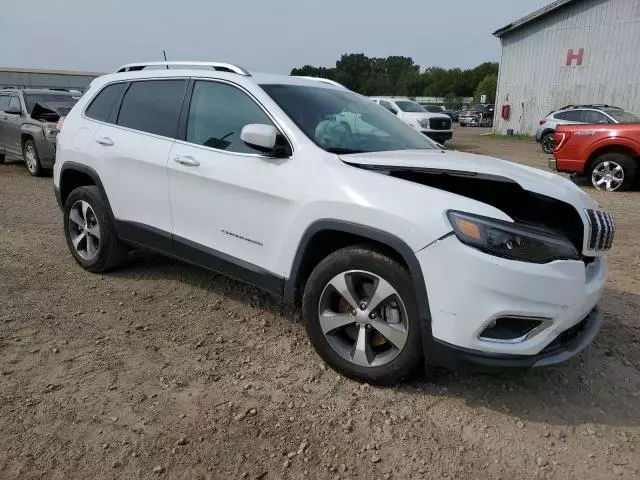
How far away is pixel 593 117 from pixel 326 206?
1663 cm

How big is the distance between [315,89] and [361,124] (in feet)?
1.61

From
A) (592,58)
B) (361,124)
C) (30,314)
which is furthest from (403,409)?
(592,58)

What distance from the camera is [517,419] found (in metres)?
2.77

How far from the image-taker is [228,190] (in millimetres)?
3408

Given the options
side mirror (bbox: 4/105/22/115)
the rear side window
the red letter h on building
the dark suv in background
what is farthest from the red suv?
the red letter h on building

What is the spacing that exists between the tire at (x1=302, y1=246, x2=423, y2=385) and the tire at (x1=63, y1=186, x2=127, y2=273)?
7.25ft

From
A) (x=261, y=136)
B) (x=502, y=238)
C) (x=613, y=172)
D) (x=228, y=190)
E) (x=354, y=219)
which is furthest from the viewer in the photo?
(x=613, y=172)

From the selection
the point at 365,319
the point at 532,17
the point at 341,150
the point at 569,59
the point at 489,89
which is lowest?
the point at 365,319

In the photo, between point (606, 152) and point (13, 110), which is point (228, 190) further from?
point (13, 110)

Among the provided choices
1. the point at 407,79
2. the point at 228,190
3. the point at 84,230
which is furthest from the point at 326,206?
the point at 407,79

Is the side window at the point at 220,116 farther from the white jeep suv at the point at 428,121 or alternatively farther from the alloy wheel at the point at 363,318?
the white jeep suv at the point at 428,121

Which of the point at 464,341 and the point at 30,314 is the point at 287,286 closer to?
the point at 464,341

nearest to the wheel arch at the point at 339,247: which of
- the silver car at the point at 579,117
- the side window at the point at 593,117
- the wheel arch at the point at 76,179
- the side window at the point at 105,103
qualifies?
the wheel arch at the point at 76,179

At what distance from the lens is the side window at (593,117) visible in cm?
1616
